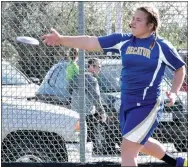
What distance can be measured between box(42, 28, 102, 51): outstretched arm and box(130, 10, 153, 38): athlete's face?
416 millimetres

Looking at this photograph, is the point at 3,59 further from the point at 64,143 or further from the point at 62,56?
the point at 64,143

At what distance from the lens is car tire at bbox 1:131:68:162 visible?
298 inches

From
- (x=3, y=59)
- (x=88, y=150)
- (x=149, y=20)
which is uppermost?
(x=149, y=20)

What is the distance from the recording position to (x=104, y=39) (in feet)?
19.7

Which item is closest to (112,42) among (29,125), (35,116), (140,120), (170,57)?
(170,57)

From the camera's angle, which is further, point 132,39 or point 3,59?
point 3,59

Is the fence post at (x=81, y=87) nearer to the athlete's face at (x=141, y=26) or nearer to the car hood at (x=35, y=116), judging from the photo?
the car hood at (x=35, y=116)

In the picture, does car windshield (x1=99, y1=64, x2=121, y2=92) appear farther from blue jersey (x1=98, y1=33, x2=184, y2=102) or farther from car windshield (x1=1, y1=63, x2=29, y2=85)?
blue jersey (x1=98, y1=33, x2=184, y2=102)

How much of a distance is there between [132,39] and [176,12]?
5.61 ft


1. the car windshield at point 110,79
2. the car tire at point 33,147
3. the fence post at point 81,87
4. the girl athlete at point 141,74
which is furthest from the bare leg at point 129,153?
the car tire at point 33,147

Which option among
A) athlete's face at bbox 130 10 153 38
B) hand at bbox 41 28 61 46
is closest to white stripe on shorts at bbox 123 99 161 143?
athlete's face at bbox 130 10 153 38

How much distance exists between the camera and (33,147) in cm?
760

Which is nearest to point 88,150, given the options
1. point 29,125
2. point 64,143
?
point 64,143

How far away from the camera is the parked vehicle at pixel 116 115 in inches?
295
